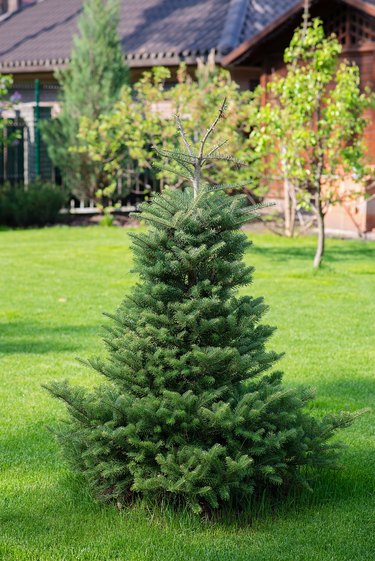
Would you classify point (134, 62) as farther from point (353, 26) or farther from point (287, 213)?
point (287, 213)

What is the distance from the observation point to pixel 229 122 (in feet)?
50.1

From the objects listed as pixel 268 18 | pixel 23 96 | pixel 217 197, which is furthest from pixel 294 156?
pixel 23 96

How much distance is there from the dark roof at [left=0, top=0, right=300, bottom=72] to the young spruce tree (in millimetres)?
17439

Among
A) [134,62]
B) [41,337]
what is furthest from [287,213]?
[41,337]

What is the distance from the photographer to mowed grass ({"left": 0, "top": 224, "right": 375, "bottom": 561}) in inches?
161

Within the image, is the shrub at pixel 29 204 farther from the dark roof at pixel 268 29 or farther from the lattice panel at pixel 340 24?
the lattice panel at pixel 340 24

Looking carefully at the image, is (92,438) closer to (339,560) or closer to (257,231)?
(339,560)

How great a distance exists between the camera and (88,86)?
19891 millimetres

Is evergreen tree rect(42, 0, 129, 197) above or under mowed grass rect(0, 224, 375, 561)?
above

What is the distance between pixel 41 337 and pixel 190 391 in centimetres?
449

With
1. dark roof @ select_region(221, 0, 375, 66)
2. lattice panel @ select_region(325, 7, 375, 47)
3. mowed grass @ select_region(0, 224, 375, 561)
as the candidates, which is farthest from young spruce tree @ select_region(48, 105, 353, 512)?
lattice panel @ select_region(325, 7, 375, 47)

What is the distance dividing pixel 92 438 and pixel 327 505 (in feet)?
3.78

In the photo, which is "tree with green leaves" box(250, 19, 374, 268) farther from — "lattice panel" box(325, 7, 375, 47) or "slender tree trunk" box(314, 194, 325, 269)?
"lattice panel" box(325, 7, 375, 47)

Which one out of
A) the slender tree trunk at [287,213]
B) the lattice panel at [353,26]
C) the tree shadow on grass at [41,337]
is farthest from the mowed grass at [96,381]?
the lattice panel at [353,26]
